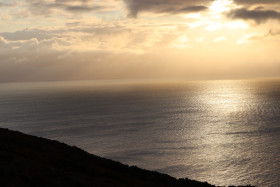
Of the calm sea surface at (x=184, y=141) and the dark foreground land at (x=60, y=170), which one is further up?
the calm sea surface at (x=184, y=141)

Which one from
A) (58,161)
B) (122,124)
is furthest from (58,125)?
(58,161)

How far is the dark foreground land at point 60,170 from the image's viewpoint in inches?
824

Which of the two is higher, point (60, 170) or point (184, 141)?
point (184, 141)

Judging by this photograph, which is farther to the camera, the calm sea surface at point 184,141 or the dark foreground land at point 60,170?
the calm sea surface at point 184,141

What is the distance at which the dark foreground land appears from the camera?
20.9 meters

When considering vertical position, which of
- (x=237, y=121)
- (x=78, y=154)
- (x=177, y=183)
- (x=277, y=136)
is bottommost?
(x=177, y=183)

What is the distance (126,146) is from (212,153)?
2549 centimetres

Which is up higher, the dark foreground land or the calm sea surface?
the calm sea surface

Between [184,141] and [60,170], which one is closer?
[60,170]

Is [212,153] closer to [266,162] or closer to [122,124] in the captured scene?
[266,162]

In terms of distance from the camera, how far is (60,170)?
83.4 feet

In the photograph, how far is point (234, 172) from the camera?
6331 cm

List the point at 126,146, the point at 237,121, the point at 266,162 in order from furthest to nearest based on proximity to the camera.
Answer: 1. the point at 237,121
2. the point at 126,146
3. the point at 266,162

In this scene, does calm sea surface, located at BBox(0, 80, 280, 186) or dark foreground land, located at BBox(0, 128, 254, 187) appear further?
calm sea surface, located at BBox(0, 80, 280, 186)
